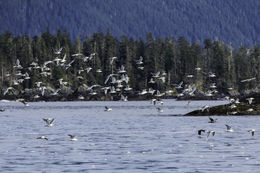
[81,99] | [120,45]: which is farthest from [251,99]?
[120,45]

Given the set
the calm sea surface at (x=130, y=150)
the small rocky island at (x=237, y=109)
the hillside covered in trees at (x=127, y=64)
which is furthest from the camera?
the hillside covered in trees at (x=127, y=64)

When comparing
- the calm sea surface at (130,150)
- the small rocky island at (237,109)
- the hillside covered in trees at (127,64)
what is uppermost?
the hillside covered in trees at (127,64)

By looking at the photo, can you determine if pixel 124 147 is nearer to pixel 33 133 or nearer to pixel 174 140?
pixel 174 140

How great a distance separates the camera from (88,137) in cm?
4853

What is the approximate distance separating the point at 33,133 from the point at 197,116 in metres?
27.7

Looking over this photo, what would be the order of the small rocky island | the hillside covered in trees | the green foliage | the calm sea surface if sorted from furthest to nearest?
the green foliage, the hillside covered in trees, the small rocky island, the calm sea surface

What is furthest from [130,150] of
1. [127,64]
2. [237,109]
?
[127,64]

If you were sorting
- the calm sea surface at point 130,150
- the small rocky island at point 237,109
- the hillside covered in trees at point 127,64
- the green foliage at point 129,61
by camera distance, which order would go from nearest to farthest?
the calm sea surface at point 130,150 < the small rocky island at point 237,109 < the hillside covered in trees at point 127,64 < the green foliage at point 129,61

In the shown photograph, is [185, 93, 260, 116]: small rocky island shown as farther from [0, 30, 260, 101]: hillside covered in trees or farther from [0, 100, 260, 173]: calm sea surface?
[0, 30, 260, 101]: hillside covered in trees

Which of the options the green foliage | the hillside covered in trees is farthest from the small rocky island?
the green foliage

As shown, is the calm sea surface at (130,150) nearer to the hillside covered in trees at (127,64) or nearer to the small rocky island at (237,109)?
the small rocky island at (237,109)

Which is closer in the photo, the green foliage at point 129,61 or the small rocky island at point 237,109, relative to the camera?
the small rocky island at point 237,109

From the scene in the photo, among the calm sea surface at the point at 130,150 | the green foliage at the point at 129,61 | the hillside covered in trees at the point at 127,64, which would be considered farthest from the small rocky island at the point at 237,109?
the green foliage at the point at 129,61

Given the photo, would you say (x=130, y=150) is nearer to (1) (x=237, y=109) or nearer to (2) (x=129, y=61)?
(1) (x=237, y=109)
